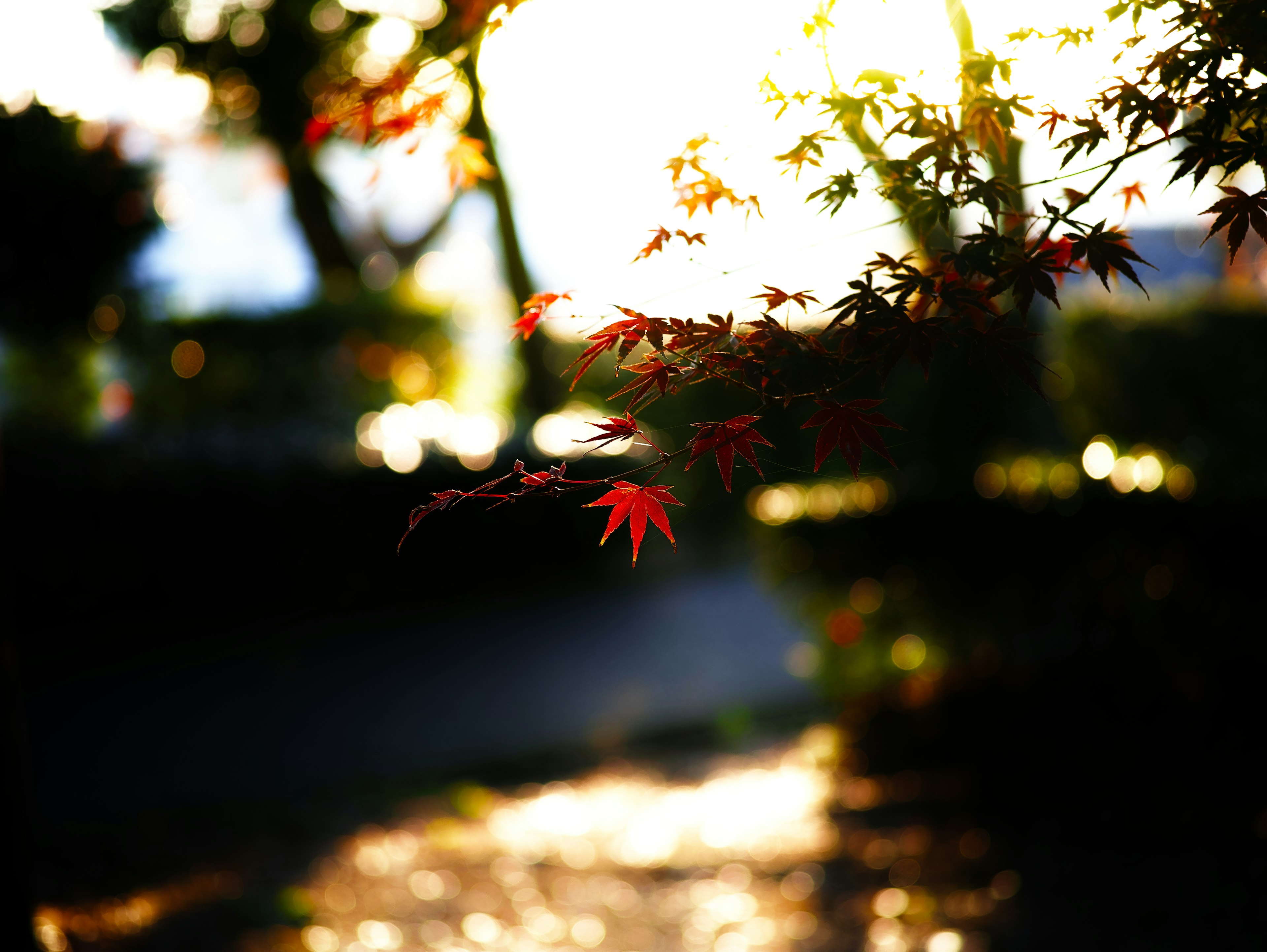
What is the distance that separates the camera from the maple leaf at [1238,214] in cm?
172

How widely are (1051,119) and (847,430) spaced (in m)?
0.77

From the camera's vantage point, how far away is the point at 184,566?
27.3 ft

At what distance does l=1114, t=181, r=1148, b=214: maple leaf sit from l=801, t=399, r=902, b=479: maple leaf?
1.15 m

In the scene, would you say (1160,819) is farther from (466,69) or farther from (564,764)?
(466,69)

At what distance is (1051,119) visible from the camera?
1933mm

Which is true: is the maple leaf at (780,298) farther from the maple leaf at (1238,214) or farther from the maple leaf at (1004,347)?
the maple leaf at (1238,214)

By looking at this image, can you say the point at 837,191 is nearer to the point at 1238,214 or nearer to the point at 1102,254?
the point at 1102,254

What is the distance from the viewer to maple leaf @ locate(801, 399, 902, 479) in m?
1.69

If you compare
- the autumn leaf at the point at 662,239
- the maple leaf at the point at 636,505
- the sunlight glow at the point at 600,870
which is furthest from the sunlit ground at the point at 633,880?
the autumn leaf at the point at 662,239

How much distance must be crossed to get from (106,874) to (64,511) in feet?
14.5

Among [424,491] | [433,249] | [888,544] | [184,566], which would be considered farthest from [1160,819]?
[433,249]

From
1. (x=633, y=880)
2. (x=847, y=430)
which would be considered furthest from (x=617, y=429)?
(x=633, y=880)

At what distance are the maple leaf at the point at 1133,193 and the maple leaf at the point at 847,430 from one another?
3.76 feet

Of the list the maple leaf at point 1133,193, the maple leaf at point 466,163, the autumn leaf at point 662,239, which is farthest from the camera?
the maple leaf at point 466,163
